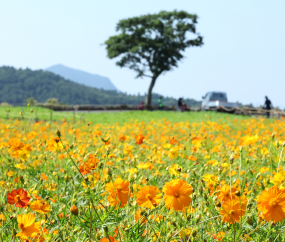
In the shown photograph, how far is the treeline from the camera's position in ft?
366

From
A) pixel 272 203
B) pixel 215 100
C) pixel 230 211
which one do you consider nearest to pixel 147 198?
pixel 230 211

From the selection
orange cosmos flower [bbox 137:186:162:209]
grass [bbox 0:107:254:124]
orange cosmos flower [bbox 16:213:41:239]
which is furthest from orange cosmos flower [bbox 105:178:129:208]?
grass [bbox 0:107:254:124]

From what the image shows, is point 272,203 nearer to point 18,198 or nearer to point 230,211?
point 230,211

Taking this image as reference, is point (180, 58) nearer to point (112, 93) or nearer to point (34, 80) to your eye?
point (34, 80)

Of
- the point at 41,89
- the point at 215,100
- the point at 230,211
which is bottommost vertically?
the point at 230,211

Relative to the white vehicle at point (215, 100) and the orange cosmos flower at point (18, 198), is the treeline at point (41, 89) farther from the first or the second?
the orange cosmos flower at point (18, 198)

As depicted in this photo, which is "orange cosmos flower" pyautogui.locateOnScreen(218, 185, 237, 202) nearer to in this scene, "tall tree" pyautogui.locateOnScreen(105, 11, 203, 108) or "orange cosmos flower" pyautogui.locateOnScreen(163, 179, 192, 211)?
"orange cosmos flower" pyautogui.locateOnScreen(163, 179, 192, 211)

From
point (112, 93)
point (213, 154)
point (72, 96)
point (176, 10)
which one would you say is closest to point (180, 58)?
point (176, 10)

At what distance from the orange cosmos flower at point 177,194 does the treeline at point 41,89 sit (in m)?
116

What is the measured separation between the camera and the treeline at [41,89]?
11156 centimetres

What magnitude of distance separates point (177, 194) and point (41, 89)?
126 meters

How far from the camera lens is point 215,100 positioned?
75.4 feet

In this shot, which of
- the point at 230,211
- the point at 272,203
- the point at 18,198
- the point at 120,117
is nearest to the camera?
the point at 272,203

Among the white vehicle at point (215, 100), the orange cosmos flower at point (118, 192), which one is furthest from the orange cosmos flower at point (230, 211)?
the white vehicle at point (215, 100)
